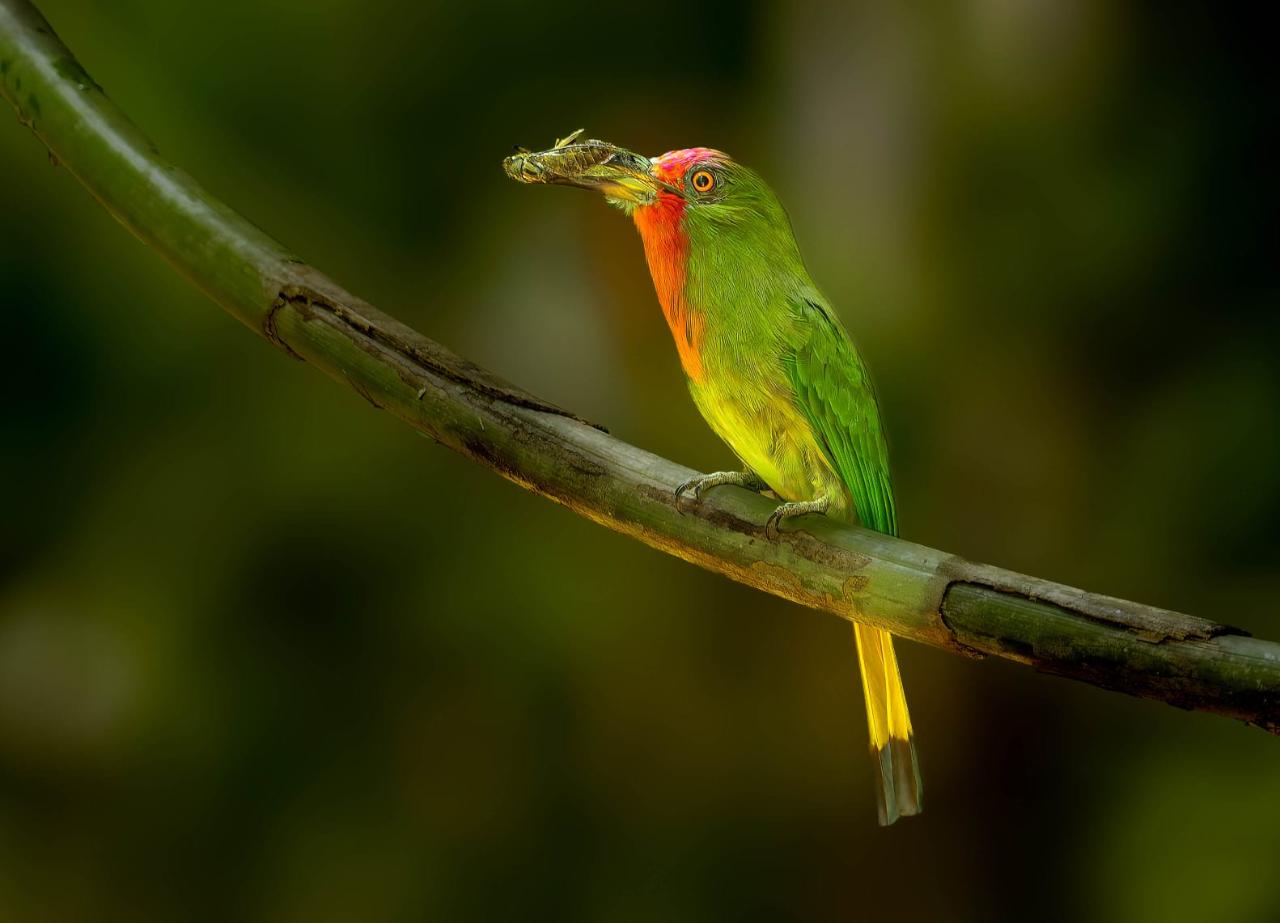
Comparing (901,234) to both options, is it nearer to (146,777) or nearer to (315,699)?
(315,699)

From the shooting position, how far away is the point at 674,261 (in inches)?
55.1

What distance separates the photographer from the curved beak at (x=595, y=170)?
1.37 meters

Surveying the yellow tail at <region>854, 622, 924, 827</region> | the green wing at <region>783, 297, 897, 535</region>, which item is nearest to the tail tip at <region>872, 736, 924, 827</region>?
the yellow tail at <region>854, 622, 924, 827</region>

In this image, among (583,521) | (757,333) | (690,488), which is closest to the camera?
(690,488)

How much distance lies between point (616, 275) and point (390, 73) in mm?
618

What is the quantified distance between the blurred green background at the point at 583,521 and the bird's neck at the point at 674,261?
1.70 ft

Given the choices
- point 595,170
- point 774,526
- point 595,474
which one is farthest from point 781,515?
point 595,170

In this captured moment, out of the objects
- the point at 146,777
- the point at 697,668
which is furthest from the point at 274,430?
the point at 697,668

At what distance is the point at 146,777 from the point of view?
1.98 metres

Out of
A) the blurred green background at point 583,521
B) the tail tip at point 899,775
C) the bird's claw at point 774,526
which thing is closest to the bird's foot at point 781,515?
the bird's claw at point 774,526

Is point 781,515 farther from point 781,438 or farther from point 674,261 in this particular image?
point 674,261

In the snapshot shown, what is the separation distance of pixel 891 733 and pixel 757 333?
542 millimetres

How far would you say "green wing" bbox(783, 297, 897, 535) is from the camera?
1.38 m

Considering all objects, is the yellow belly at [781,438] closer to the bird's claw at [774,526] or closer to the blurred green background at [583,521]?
the bird's claw at [774,526]
